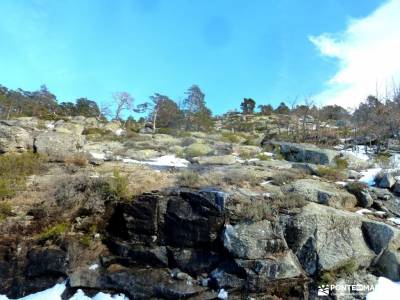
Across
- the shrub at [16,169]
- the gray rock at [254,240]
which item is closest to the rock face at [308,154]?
the gray rock at [254,240]

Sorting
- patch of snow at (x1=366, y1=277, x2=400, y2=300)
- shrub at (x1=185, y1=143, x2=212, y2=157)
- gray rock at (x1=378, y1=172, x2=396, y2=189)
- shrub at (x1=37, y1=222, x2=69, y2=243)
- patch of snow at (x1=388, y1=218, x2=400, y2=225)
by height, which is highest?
shrub at (x1=185, y1=143, x2=212, y2=157)

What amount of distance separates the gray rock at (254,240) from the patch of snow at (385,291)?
1981mm

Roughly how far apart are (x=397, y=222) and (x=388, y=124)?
1351 cm

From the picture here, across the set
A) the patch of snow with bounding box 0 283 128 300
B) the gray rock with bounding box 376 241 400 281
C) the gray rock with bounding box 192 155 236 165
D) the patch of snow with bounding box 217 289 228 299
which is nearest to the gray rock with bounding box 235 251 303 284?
Result: the patch of snow with bounding box 217 289 228 299

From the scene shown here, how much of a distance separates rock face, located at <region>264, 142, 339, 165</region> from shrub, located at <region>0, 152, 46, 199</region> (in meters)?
11.0

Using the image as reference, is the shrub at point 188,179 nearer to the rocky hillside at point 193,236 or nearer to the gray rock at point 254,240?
the rocky hillside at point 193,236

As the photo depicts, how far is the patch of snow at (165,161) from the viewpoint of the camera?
1377cm

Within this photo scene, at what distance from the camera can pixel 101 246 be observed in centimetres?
801

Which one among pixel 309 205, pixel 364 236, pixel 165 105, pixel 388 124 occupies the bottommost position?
pixel 364 236

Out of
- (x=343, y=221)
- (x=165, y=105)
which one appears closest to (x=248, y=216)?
(x=343, y=221)

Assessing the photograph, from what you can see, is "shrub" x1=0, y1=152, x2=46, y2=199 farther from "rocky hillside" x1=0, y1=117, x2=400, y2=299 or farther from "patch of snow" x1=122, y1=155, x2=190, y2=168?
"patch of snow" x1=122, y1=155, x2=190, y2=168

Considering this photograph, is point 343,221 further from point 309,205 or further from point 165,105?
point 165,105

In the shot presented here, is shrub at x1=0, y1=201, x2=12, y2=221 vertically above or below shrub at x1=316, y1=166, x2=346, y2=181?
below

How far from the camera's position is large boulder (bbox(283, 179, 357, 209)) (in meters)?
9.29
